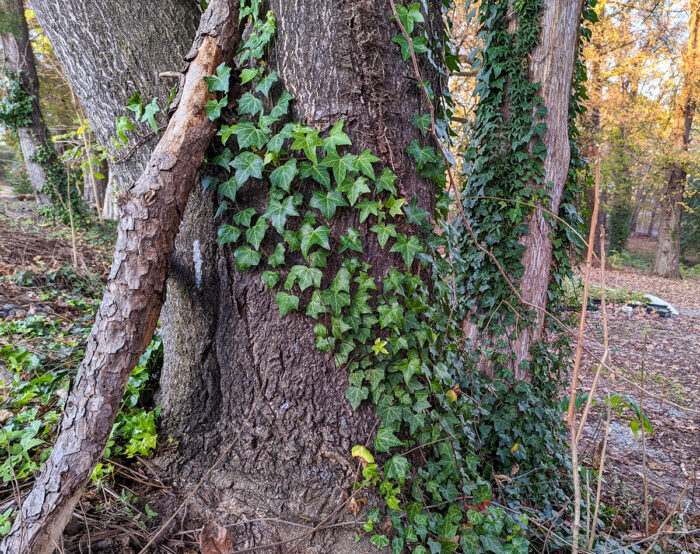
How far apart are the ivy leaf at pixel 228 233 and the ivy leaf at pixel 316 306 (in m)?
0.44

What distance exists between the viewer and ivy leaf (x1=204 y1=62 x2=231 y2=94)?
1.68m

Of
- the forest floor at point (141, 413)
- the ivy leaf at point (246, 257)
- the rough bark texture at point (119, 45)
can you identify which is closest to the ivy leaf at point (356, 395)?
the ivy leaf at point (246, 257)

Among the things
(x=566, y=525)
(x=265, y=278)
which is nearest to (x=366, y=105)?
(x=265, y=278)

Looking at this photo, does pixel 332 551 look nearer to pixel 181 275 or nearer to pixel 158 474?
pixel 158 474

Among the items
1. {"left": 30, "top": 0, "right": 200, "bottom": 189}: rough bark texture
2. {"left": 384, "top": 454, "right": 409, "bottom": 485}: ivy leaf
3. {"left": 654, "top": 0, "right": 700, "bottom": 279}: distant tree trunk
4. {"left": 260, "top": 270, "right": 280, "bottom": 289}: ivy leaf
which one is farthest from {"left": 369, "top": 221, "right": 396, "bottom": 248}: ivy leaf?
{"left": 654, "top": 0, "right": 700, "bottom": 279}: distant tree trunk

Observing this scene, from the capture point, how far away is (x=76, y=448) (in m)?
1.58

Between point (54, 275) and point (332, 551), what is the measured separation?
205 inches

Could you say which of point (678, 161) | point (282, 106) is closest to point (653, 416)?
point (282, 106)

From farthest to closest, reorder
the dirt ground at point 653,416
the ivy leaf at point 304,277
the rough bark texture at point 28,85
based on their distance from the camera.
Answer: the rough bark texture at point 28,85 → the dirt ground at point 653,416 → the ivy leaf at point 304,277

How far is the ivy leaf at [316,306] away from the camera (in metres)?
1.69

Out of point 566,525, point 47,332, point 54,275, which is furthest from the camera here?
point 54,275

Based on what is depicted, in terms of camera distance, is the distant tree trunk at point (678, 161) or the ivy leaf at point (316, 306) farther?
the distant tree trunk at point (678, 161)

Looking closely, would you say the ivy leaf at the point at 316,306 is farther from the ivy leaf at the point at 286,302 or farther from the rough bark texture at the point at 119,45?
the rough bark texture at the point at 119,45

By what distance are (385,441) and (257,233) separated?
1.06 metres
